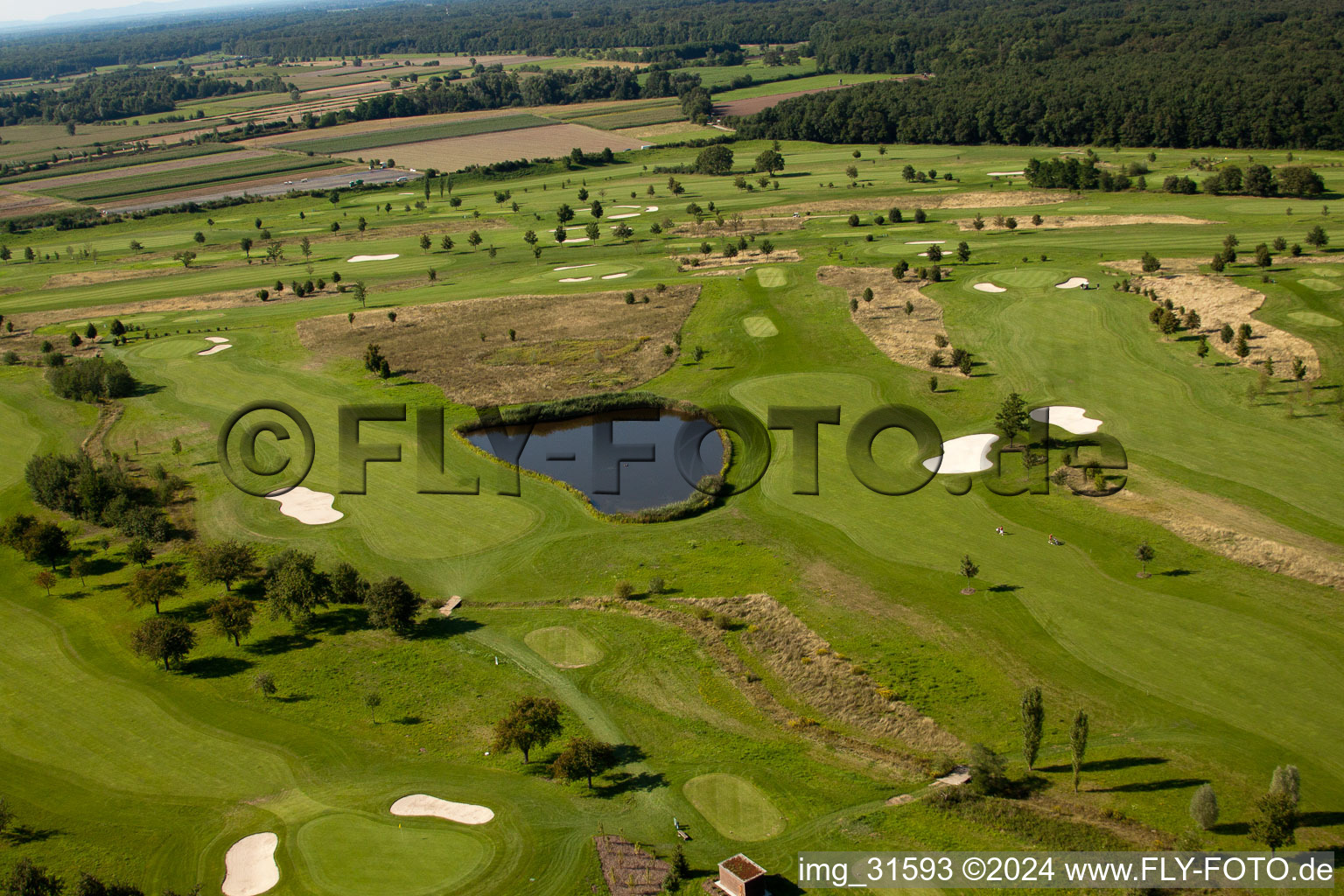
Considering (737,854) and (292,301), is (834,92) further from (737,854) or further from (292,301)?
(737,854)

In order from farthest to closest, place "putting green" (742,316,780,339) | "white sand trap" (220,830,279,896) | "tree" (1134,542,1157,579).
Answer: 1. "putting green" (742,316,780,339)
2. "tree" (1134,542,1157,579)
3. "white sand trap" (220,830,279,896)

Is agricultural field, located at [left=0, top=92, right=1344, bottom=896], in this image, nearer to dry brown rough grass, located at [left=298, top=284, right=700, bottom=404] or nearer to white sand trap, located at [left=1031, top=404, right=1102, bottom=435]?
white sand trap, located at [left=1031, top=404, right=1102, bottom=435]

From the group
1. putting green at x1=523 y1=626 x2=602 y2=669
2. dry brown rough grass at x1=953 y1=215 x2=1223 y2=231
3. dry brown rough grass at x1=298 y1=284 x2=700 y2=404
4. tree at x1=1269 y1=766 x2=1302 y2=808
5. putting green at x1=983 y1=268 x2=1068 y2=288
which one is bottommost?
putting green at x1=523 y1=626 x2=602 y2=669

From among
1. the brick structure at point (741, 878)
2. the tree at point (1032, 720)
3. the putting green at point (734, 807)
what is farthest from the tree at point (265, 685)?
the tree at point (1032, 720)

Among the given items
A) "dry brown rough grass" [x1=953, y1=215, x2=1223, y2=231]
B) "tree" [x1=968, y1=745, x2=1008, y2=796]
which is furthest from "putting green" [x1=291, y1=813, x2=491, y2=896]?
"dry brown rough grass" [x1=953, y1=215, x2=1223, y2=231]

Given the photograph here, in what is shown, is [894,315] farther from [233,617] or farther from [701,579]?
[233,617]

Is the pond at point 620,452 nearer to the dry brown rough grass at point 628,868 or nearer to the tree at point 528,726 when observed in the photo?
the tree at point 528,726

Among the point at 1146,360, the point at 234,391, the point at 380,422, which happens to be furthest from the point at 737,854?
the point at 234,391
